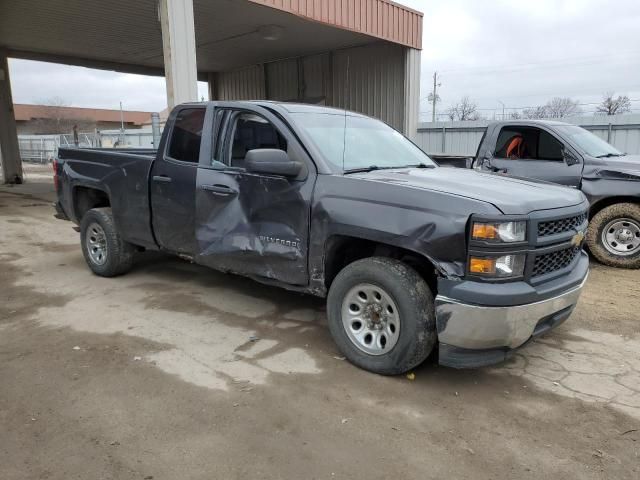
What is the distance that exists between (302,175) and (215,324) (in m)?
1.66

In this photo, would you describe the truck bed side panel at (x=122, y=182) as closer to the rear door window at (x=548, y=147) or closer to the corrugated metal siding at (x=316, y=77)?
the rear door window at (x=548, y=147)

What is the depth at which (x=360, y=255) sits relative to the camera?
13.1 feet

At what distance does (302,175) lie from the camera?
395 cm

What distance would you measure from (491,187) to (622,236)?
4197mm

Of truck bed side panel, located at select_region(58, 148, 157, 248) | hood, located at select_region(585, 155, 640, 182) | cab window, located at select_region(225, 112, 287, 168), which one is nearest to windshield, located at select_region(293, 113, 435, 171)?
cab window, located at select_region(225, 112, 287, 168)

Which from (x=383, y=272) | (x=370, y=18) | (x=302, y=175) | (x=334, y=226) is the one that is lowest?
(x=383, y=272)

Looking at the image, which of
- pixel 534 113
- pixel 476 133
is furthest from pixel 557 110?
pixel 476 133

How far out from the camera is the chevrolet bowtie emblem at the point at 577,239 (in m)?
3.69

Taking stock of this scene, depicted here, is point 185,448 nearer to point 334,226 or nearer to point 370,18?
point 334,226

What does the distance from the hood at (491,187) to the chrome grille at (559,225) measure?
0.10 meters

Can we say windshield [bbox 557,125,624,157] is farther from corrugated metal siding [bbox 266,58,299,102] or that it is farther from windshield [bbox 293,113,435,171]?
corrugated metal siding [bbox 266,58,299,102]

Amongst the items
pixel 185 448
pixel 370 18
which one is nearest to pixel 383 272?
pixel 185 448

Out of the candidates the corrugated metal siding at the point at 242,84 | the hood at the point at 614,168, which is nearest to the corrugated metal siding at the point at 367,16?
the hood at the point at 614,168

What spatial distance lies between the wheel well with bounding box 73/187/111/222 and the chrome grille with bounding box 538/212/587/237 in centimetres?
511
